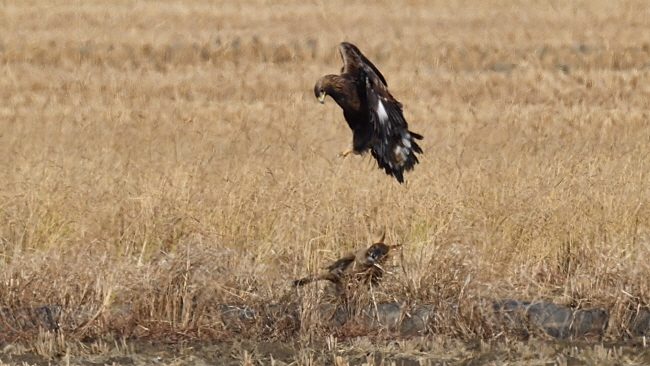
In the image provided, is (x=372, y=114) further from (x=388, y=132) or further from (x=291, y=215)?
(x=291, y=215)

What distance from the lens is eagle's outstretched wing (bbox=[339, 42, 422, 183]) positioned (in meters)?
5.95

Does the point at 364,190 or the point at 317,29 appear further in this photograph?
the point at 317,29

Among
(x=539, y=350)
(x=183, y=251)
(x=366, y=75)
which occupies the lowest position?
(x=539, y=350)

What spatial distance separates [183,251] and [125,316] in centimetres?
46

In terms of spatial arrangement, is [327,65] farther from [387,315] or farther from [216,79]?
[387,315]

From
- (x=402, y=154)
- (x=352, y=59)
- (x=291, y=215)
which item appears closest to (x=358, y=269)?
(x=402, y=154)

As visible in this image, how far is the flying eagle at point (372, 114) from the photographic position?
19.6ft

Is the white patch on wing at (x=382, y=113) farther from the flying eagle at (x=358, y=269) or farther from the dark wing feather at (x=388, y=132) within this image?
the flying eagle at (x=358, y=269)

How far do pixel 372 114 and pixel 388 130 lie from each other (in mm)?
113

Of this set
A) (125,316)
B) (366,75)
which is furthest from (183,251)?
(366,75)

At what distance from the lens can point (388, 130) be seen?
5.96m

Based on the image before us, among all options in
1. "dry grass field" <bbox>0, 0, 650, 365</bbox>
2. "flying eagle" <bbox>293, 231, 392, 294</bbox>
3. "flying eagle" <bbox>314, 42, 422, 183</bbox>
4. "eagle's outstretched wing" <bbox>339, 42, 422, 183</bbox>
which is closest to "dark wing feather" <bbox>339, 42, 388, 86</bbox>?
"flying eagle" <bbox>314, 42, 422, 183</bbox>

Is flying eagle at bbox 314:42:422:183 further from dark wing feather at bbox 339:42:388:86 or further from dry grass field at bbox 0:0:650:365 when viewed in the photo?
dry grass field at bbox 0:0:650:365

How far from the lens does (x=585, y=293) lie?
5.82 meters
